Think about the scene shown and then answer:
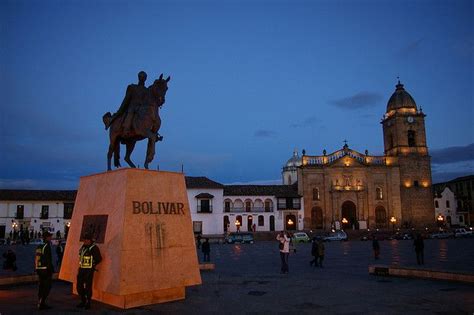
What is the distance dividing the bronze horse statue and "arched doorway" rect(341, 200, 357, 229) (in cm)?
5008

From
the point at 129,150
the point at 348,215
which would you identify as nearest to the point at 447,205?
the point at 348,215

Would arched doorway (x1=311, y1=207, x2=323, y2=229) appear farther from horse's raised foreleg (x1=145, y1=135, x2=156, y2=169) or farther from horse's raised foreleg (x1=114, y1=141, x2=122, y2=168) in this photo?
horse's raised foreleg (x1=145, y1=135, x2=156, y2=169)

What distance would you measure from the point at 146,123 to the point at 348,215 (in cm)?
5150

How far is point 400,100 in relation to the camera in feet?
192

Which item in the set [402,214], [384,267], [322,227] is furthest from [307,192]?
[384,267]

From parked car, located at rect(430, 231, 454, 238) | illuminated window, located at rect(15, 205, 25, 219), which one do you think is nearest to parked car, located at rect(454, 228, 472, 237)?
parked car, located at rect(430, 231, 454, 238)

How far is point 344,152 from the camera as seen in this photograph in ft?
189

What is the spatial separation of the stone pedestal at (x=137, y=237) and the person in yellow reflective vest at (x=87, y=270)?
238 mm

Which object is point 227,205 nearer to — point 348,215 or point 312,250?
point 348,215

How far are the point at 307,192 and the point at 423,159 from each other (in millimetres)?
17546

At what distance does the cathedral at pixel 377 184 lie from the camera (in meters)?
55.4

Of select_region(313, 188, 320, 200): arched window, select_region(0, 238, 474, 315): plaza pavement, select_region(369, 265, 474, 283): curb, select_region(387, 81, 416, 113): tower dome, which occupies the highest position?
select_region(387, 81, 416, 113): tower dome

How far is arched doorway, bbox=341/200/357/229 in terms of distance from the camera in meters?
55.9

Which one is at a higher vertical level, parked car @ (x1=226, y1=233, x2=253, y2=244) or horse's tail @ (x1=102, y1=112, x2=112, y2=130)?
horse's tail @ (x1=102, y1=112, x2=112, y2=130)
